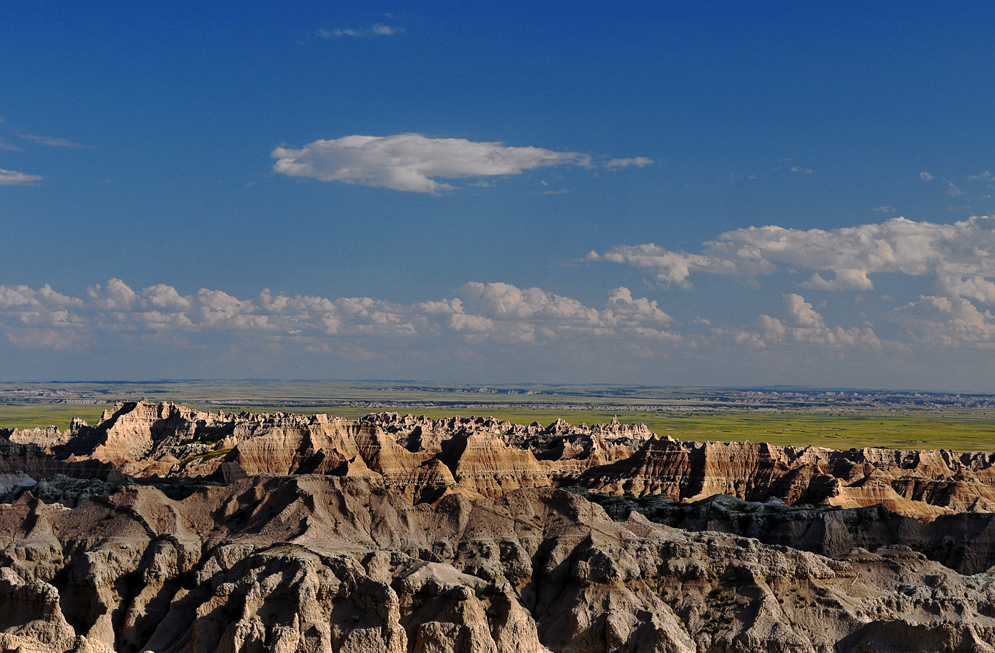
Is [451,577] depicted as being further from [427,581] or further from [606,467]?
[606,467]

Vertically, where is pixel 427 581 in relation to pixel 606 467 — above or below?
below

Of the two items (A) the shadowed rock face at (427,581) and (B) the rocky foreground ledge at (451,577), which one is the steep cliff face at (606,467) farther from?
(A) the shadowed rock face at (427,581)

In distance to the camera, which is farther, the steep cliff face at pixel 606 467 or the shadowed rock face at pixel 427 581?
the steep cliff face at pixel 606 467

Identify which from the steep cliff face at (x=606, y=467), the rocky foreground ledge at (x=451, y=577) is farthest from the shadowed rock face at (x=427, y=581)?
the steep cliff face at (x=606, y=467)

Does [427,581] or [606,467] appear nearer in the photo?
[427,581]

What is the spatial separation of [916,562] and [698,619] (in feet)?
58.4

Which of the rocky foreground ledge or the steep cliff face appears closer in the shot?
the rocky foreground ledge

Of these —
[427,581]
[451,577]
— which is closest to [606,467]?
[451,577]

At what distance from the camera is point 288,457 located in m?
150

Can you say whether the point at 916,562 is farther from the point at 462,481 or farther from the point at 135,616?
the point at 462,481

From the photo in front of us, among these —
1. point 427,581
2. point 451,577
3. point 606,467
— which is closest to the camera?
point 427,581

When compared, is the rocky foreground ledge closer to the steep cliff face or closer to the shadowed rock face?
the shadowed rock face

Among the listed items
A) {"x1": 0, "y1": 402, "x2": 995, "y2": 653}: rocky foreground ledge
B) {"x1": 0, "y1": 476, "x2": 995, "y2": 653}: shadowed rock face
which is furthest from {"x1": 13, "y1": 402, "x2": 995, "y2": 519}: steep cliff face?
{"x1": 0, "y1": 476, "x2": 995, "y2": 653}: shadowed rock face

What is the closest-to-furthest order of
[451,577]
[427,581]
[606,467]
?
[427,581] → [451,577] → [606,467]
